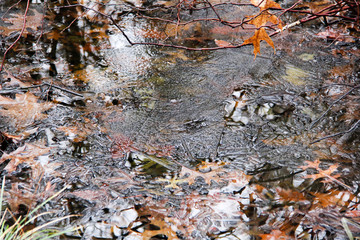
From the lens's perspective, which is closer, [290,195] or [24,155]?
[290,195]

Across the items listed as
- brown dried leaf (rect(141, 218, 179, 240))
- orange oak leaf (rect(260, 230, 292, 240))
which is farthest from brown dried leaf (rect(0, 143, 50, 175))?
orange oak leaf (rect(260, 230, 292, 240))

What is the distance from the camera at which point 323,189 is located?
2203mm

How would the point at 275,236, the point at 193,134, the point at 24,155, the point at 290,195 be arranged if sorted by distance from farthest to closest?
the point at 193,134, the point at 24,155, the point at 290,195, the point at 275,236

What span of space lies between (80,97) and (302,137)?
6.22ft

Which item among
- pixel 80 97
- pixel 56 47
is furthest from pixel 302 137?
pixel 56 47

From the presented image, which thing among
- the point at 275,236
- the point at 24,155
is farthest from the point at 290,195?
the point at 24,155

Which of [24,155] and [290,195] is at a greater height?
[24,155]

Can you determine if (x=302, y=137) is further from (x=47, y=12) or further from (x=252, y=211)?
(x=47, y=12)

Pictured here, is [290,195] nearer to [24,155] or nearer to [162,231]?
[162,231]

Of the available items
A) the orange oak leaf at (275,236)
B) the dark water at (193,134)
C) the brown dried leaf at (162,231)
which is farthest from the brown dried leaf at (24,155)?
the orange oak leaf at (275,236)

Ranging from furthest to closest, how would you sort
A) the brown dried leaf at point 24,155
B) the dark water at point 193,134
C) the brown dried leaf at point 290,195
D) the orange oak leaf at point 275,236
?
the brown dried leaf at point 24,155 → the brown dried leaf at point 290,195 → the dark water at point 193,134 → the orange oak leaf at point 275,236

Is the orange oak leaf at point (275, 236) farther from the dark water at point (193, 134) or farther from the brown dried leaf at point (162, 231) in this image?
the brown dried leaf at point (162, 231)

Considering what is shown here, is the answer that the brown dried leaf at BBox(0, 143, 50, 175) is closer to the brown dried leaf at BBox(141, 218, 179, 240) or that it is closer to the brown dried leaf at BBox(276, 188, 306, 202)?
the brown dried leaf at BBox(141, 218, 179, 240)

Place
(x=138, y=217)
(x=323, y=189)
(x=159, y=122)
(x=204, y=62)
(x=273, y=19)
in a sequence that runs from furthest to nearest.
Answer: (x=204, y=62) < (x=159, y=122) < (x=273, y=19) < (x=323, y=189) < (x=138, y=217)
